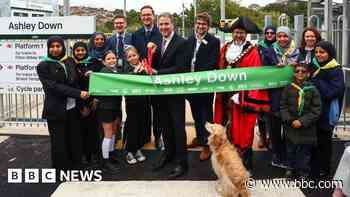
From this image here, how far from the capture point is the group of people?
545cm

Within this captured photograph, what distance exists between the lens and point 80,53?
6.04m

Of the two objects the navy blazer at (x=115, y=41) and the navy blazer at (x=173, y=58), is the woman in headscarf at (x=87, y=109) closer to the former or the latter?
the navy blazer at (x=115, y=41)

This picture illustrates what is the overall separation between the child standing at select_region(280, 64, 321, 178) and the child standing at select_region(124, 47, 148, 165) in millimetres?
1842

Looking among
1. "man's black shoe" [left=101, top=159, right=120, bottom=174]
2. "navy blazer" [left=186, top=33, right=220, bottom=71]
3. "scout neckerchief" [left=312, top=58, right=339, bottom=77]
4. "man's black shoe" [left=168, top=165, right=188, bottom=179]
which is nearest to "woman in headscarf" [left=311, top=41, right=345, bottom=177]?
"scout neckerchief" [left=312, top=58, right=339, bottom=77]

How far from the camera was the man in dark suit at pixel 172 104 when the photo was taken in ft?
19.3

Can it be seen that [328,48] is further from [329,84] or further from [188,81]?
[188,81]

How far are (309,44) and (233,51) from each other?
2.99 ft

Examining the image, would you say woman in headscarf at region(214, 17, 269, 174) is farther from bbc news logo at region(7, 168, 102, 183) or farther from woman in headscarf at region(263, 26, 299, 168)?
bbc news logo at region(7, 168, 102, 183)

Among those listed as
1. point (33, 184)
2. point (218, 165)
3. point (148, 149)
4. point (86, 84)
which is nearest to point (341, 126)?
point (148, 149)

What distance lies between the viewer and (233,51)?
596 centimetres

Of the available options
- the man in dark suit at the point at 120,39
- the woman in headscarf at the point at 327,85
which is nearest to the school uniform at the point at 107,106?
the man in dark suit at the point at 120,39

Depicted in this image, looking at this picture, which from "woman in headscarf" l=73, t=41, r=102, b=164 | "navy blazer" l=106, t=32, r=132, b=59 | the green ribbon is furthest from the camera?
"navy blazer" l=106, t=32, r=132, b=59

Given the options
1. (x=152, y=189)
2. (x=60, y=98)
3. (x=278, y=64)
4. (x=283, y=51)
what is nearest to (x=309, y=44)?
(x=278, y=64)

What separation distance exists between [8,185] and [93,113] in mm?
1370
